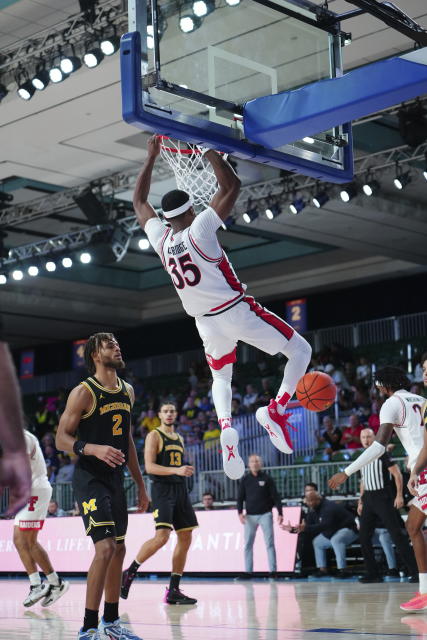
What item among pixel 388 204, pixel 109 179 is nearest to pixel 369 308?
pixel 388 204

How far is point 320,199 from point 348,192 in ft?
1.88

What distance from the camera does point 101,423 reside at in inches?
292

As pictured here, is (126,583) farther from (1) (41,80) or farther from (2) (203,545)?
(1) (41,80)

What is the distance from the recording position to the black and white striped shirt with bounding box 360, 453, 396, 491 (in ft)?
42.3

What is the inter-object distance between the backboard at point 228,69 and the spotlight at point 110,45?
5386 mm

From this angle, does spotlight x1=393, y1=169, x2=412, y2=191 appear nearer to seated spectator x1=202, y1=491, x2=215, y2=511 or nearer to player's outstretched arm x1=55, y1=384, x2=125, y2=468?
seated spectator x1=202, y1=491, x2=215, y2=511

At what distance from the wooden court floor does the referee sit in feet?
1.82

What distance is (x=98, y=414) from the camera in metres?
7.41

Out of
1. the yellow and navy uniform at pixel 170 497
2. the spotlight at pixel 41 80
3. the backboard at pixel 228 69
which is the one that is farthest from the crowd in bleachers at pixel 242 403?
the backboard at pixel 228 69

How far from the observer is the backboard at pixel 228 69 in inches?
241

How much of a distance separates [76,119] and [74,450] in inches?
344

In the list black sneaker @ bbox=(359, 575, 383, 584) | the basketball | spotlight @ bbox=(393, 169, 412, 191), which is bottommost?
black sneaker @ bbox=(359, 575, 383, 584)

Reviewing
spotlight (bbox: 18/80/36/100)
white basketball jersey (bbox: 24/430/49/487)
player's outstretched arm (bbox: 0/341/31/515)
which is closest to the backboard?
player's outstretched arm (bbox: 0/341/31/515)

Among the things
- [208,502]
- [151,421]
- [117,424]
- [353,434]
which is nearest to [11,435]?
[117,424]
